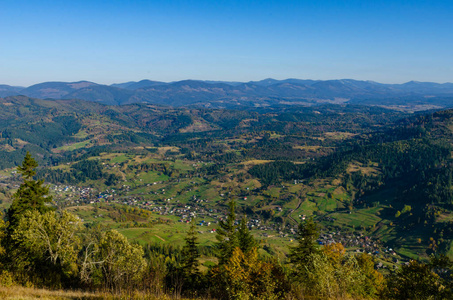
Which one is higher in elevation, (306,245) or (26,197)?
(26,197)

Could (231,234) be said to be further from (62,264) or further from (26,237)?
(26,237)

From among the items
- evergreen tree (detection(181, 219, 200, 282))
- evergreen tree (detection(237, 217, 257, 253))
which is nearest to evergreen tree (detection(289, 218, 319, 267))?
evergreen tree (detection(237, 217, 257, 253))

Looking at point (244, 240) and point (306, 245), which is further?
point (244, 240)

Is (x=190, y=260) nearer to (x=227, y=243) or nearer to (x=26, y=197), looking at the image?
(x=227, y=243)

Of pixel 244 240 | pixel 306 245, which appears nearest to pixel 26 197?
pixel 244 240

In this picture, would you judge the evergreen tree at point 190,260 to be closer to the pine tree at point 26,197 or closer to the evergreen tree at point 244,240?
the evergreen tree at point 244,240

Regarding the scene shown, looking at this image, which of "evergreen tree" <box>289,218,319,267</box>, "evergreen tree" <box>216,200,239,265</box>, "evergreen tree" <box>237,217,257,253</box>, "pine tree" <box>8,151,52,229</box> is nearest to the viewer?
"pine tree" <box>8,151,52,229</box>

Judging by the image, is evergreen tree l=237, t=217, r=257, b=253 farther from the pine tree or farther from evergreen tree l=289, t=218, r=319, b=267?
the pine tree

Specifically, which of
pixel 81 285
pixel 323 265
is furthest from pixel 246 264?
pixel 81 285

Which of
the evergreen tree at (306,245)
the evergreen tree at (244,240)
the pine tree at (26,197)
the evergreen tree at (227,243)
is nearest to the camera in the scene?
the pine tree at (26,197)

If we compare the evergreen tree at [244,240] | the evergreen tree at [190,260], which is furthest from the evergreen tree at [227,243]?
the evergreen tree at [190,260]

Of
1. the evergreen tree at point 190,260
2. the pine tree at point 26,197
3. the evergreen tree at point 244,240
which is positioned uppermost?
the pine tree at point 26,197
